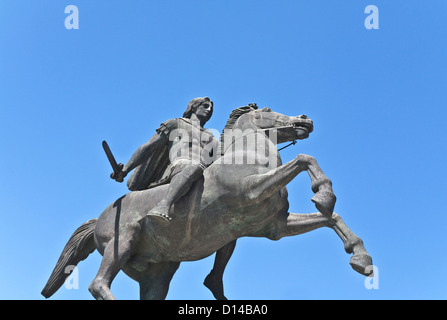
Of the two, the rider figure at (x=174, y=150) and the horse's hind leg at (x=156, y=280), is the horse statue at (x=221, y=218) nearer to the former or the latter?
the horse's hind leg at (x=156, y=280)

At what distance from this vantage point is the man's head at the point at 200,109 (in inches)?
427

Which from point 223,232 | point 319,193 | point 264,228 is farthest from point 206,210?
point 319,193

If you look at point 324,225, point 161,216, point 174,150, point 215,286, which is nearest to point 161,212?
point 161,216

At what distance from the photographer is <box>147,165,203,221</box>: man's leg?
9180 mm

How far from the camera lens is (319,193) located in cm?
860

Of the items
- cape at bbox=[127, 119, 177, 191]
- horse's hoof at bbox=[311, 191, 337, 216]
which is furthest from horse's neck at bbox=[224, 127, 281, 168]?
cape at bbox=[127, 119, 177, 191]

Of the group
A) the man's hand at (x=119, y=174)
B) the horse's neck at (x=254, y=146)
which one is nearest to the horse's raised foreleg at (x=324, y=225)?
the horse's neck at (x=254, y=146)

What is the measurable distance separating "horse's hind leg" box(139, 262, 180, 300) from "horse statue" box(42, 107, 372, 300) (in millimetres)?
15

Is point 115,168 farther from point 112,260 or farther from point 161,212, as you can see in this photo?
point 161,212

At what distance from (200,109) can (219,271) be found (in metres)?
2.60

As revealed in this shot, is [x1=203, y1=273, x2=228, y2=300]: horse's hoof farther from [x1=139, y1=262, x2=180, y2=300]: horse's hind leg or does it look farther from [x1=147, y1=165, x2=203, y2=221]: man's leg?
[x1=147, y1=165, x2=203, y2=221]: man's leg
